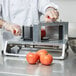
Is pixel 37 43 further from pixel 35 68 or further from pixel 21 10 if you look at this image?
pixel 21 10

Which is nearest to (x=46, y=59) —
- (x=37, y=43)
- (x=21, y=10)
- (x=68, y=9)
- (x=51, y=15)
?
(x=37, y=43)

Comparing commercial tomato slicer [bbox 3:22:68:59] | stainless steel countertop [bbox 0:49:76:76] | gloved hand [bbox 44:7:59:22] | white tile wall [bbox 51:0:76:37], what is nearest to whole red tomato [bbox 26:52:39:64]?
stainless steel countertop [bbox 0:49:76:76]

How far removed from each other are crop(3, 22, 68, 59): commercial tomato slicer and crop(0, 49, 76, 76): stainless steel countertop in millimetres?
59

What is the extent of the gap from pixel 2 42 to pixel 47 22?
0.97 ft

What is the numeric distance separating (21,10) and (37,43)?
1.49 feet

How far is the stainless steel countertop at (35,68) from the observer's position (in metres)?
0.79

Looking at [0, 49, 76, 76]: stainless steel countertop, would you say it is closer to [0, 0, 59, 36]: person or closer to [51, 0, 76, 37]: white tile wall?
[0, 0, 59, 36]: person

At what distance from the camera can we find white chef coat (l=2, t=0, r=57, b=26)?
4.55ft

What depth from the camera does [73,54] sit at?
3.67 feet

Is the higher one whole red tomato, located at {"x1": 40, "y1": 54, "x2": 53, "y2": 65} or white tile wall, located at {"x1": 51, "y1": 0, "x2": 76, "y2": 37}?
white tile wall, located at {"x1": 51, "y1": 0, "x2": 76, "y2": 37}

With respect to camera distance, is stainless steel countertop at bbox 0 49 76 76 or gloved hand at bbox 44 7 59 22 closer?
stainless steel countertop at bbox 0 49 76 76

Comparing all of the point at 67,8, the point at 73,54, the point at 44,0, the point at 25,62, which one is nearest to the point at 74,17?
the point at 67,8

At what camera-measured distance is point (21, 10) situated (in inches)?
56.1

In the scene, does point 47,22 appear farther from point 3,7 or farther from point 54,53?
point 3,7
